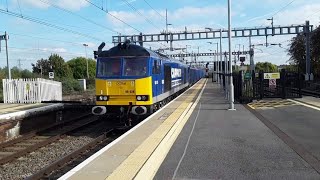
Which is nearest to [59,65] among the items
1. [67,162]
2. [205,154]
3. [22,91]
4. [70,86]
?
[70,86]

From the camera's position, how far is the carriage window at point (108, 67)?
17.2 metres

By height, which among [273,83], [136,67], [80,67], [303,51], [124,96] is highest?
[303,51]

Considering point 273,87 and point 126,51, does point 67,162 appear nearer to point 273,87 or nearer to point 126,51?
point 126,51

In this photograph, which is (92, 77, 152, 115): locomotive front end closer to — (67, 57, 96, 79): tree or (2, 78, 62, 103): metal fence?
(2, 78, 62, 103): metal fence

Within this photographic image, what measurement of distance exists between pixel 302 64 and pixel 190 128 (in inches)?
1927

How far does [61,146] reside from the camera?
14.8m

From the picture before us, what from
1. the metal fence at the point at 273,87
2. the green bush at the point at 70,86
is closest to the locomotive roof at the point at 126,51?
the metal fence at the point at 273,87

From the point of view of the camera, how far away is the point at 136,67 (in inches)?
681

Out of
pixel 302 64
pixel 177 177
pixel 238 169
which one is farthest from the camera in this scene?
pixel 302 64

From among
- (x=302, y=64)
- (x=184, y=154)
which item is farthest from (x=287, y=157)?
(x=302, y=64)

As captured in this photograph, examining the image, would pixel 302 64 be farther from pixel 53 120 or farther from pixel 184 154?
pixel 184 154

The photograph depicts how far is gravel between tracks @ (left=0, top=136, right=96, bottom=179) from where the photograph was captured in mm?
10797

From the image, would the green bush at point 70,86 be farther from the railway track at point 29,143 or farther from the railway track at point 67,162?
the railway track at point 67,162

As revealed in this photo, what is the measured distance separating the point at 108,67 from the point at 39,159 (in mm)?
5815
